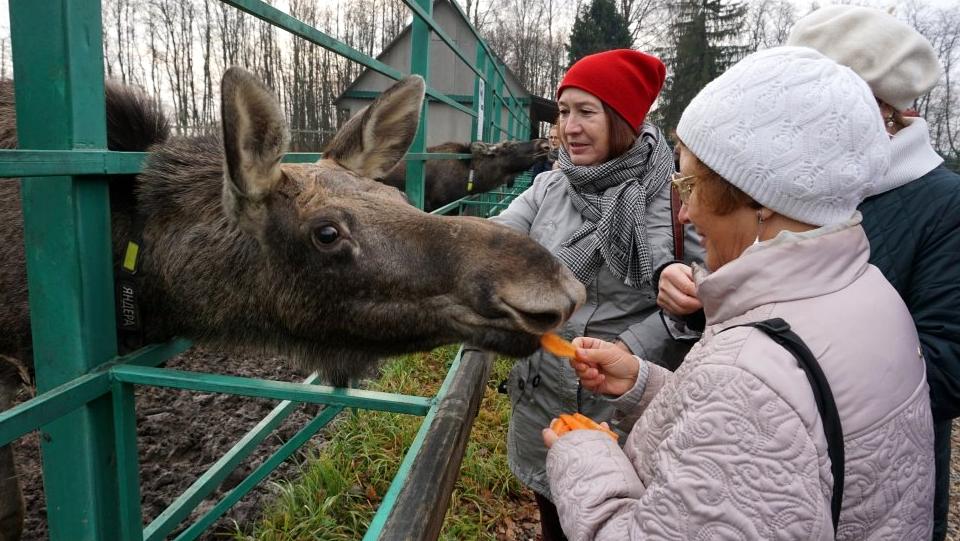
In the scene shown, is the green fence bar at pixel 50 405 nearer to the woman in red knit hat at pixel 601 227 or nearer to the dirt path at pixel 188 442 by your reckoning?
the woman in red knit hat at pixel 601 227

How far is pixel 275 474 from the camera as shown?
426 centimetres

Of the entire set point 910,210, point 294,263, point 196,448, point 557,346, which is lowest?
point 196,448

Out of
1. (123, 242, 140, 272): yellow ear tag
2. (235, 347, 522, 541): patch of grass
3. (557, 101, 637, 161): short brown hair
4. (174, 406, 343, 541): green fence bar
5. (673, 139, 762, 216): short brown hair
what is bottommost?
(235, 347, 522, 541): patch of grass

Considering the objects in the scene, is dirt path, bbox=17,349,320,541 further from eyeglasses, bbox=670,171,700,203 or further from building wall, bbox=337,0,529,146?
building wall, bbox=337,0,529,146

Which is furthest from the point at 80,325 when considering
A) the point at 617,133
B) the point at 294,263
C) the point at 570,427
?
the point at 617,133

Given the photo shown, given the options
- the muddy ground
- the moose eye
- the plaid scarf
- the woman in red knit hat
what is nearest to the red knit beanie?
the woman in red knit hat

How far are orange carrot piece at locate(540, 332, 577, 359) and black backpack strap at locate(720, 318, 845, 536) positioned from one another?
2.90 feet

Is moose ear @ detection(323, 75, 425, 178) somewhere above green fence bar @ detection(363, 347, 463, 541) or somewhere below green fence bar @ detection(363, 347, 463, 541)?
above

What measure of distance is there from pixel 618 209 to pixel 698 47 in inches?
1580

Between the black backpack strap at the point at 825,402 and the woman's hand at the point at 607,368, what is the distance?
802mm

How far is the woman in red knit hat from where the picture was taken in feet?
7.91

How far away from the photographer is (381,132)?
9.11 ft

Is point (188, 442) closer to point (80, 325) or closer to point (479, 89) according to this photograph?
point (80, 325)

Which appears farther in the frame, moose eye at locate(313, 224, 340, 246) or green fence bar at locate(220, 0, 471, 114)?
moose eye at locate(313, 224, 340, 246)
